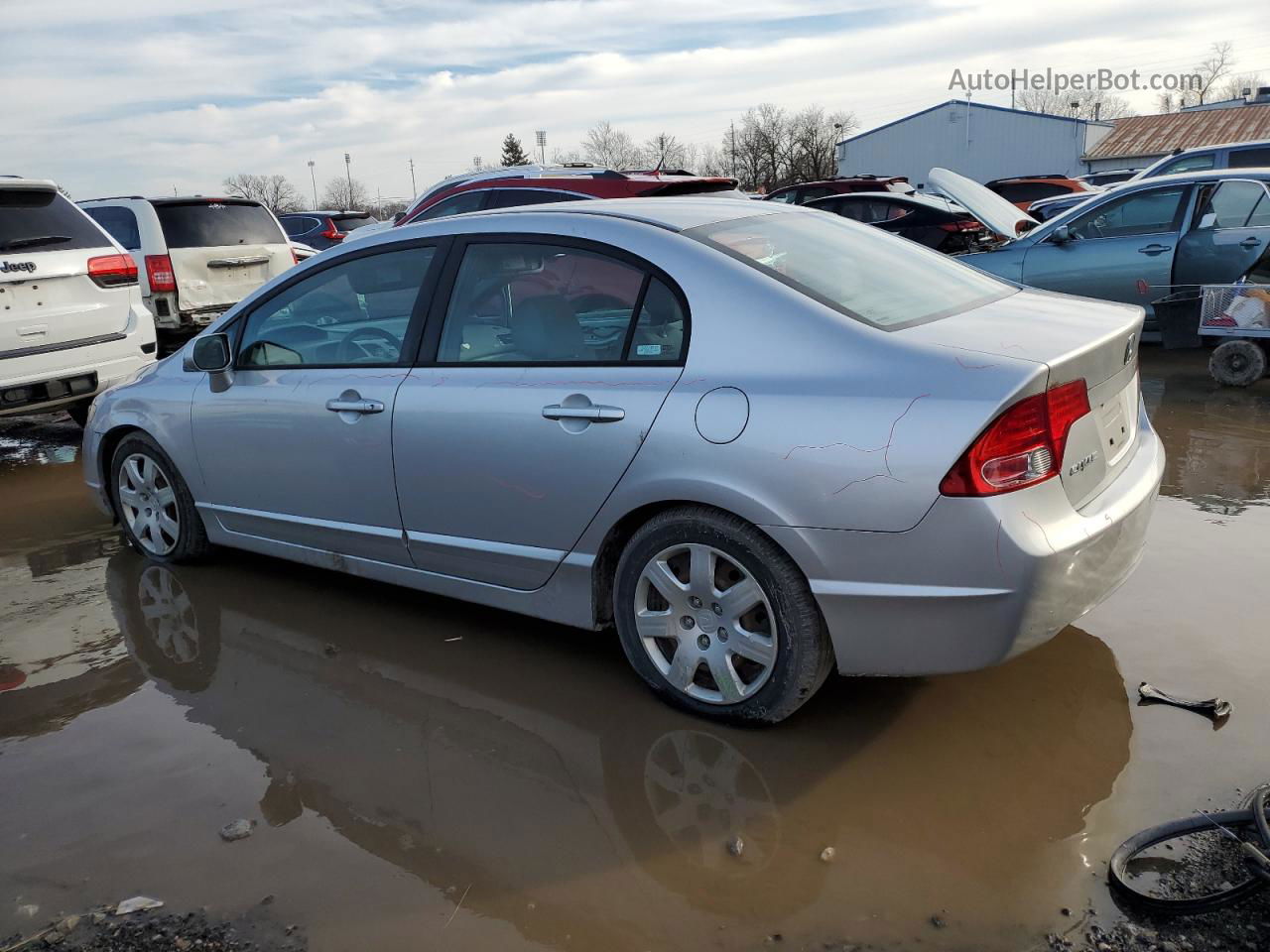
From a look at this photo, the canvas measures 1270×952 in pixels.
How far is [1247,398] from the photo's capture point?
7605 mm

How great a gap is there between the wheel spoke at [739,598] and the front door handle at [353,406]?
5.08 ft

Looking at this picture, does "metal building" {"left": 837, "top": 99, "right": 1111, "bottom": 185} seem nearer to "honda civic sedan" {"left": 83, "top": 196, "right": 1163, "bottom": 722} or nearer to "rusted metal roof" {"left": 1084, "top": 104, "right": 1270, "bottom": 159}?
"rusted metal roof" {"left": 1084, "top": 104, "right": 1270, "bottom": 159}

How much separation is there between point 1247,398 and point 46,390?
843 cm

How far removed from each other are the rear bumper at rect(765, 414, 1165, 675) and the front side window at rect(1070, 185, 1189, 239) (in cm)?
682

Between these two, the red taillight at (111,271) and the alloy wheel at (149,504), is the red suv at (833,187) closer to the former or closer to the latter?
the red taillight at (111,271)

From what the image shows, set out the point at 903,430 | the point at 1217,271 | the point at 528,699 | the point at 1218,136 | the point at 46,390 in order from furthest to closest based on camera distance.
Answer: the point at 1218,136, the point at 1217,271, the point at 46,390, the point at 528,699, the point at 903,430

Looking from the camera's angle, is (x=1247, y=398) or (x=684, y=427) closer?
(x=684, y=427)

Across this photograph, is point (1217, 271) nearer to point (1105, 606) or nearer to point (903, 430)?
point (1105, 606)

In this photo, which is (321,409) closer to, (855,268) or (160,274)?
(855,268)

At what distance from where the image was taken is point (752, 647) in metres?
3.12

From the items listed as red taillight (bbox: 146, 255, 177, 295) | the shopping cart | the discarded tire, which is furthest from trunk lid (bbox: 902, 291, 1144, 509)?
red taillight (bbox: 146, 255, 177, 295)

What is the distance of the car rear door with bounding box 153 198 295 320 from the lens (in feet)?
34.1

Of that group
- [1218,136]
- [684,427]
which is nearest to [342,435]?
[684,427]

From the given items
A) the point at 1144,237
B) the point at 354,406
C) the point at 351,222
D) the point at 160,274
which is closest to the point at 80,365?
the point at 160,274
